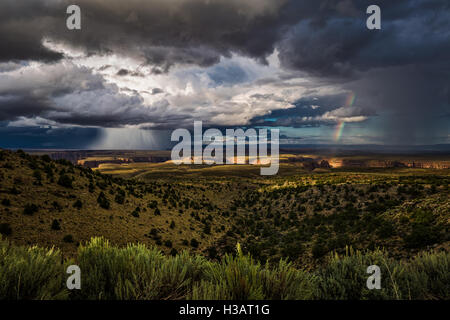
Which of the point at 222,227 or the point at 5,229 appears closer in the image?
the point at 5,229

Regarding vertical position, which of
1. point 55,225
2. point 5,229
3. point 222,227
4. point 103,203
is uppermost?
point 103,203

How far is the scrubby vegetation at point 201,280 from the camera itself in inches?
111

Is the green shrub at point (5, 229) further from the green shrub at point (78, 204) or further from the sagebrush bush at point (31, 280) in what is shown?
the sagebrush bush at point (31, 280)

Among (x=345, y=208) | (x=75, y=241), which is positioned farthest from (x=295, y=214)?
(x=75, y=241)

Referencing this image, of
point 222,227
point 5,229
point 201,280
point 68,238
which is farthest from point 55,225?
point 222,227

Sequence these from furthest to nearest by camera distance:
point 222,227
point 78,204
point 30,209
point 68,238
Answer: point 222,227 → point 78,204 → point 30,209 → point 68,238

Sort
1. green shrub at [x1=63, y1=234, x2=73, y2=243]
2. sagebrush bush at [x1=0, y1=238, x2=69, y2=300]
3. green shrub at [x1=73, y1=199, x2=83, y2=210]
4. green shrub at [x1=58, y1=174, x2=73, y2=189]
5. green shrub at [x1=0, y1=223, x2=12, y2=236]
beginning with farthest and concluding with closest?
1. green shrub at [x1=58, y1=174, x2=73, y2=189]
2. green shrub at [x1=73, y1=199, x2=83, y2=210]
3. green shrub at [x1=63, y1=234, x2=73, y2=243]
4. green shrub at [x1=0, y1=223, x2=12, y2=236]
5. sagebrush bush at [x1=0, y1=238, x2=69, y2=300]

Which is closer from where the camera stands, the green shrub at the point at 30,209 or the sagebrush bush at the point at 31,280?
the sagebrush bush at the point at 31,280

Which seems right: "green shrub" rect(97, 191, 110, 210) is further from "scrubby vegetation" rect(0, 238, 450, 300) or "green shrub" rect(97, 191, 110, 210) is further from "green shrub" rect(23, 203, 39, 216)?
"scrubby vegetation" rect(0, 238, 450, 300)

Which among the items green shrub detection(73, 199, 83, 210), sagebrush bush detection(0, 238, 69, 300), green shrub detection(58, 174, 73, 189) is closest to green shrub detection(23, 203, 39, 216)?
green shrub detection(73, 199, 83, 210)

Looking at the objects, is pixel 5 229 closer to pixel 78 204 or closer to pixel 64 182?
pixel 78 204

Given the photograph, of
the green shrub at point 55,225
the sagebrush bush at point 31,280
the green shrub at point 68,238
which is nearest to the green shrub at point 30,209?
the green shrub at point 55,225

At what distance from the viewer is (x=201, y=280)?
9.35 feet

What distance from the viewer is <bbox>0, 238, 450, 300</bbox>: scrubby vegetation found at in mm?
2826
